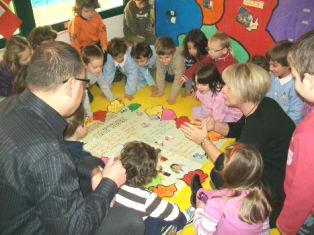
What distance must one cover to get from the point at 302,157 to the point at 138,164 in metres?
0.94

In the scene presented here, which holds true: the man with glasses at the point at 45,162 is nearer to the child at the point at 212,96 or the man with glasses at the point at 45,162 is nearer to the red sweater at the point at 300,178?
the red sweater at the point at 300,178

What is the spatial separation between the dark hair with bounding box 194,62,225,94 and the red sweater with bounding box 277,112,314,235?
149cm

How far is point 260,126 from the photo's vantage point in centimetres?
196

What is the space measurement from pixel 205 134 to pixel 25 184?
1318mm

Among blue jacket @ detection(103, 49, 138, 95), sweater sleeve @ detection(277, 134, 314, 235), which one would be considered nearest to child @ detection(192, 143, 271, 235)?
sweater sleeve @ detection(277, 134, 314, 235)

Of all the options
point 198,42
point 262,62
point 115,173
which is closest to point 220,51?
point 198,42

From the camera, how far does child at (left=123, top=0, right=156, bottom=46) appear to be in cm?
476

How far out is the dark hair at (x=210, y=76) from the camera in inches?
116

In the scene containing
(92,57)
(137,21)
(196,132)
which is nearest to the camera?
(196,132)

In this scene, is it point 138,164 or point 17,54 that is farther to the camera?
point 17,54

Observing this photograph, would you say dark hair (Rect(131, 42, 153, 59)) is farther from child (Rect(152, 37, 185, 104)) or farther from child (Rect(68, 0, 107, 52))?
child (Rect(68, 0, 107, 52))

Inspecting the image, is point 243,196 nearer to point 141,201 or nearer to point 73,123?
point 141,201

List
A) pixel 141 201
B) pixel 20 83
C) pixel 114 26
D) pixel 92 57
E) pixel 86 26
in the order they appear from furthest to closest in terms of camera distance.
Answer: pixel 114 26 → pixel 86 26 → pixel 92 57 → pixel 20 83 → pixel 141 201

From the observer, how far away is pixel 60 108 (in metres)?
1.38
